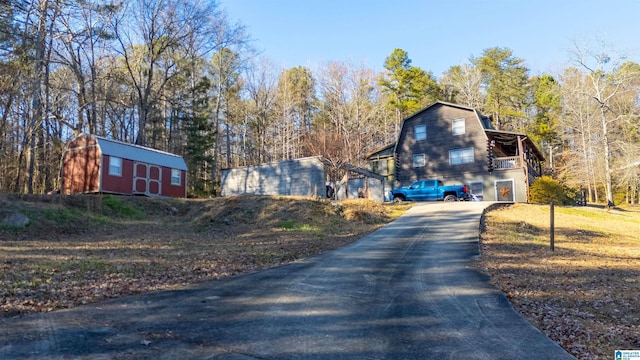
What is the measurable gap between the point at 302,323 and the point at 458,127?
29.2 meters

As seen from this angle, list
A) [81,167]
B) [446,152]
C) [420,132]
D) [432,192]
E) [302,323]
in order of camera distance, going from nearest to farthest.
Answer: [302,323]
[81,167]
[432,192]
[446,152]
[420,132]

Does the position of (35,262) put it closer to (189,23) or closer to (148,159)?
(148,159)

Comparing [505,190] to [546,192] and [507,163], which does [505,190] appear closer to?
[507,163]

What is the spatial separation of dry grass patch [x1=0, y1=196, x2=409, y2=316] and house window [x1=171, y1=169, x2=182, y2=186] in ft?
19.2

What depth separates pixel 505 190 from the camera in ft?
95.8

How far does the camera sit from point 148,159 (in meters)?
25.8

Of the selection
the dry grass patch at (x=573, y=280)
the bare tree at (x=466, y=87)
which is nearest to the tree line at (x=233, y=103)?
the bare tree at (x=466, y=87)

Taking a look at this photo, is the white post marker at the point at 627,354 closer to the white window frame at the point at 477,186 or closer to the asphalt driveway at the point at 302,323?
the asphalt driveway at the point at 302,323

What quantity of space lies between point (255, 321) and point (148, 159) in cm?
2314

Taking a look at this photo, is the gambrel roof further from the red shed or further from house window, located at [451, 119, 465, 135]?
the red shed

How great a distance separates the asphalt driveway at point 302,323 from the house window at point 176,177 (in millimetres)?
21632

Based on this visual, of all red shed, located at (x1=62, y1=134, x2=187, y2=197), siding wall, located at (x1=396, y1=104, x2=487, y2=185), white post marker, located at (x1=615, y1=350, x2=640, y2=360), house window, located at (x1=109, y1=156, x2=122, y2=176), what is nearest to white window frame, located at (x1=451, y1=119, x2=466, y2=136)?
siding wall, located at (x1=396, y1=104, x2=487, y2=185)

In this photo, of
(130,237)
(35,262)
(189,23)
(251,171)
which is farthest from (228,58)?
(35,262)

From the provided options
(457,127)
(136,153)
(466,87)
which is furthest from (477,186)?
(136,153)
